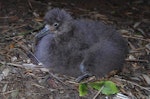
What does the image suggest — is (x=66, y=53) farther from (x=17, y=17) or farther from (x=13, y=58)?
(x=17, y=17)

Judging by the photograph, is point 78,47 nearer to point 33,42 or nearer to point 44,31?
point 44,31

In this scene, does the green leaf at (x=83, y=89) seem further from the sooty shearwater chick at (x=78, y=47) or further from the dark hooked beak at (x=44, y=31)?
the dark hooked beak at (x=44, y=31)

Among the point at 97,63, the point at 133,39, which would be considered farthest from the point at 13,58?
the point at 133,39

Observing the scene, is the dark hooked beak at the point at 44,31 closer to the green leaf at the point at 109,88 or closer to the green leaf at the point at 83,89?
the green leaf at the point at 83,89

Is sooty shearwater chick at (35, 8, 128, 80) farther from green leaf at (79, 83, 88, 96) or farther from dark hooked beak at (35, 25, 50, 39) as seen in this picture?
green leaf at (79, 83, 88, 96)

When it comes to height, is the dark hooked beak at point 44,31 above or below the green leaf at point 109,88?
above

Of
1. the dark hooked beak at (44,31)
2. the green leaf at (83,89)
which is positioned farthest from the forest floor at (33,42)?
the dark hooked beak at (44,31)

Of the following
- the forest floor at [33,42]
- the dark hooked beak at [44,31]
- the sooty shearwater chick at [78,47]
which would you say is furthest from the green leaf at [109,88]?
the dark hooked beak at [44,31]
